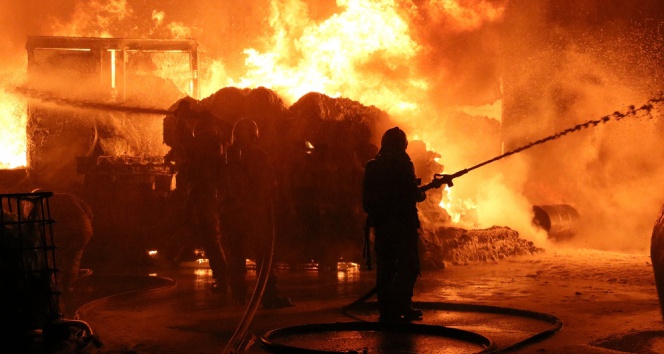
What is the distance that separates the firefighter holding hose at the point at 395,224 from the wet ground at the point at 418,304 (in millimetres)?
358

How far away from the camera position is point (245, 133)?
31.2 ft

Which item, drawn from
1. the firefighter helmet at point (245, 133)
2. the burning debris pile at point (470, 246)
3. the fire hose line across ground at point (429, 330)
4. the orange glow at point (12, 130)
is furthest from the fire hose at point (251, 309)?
the orange glow at point (12, 130)

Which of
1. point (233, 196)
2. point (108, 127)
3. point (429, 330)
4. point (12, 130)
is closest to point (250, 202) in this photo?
point (233, 196)

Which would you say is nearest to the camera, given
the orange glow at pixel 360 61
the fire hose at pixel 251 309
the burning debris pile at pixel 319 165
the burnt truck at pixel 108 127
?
the fire hose at pixel 251 309

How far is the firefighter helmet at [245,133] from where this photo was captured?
9.49 m

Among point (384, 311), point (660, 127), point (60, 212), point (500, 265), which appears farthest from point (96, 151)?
point (660, 127)

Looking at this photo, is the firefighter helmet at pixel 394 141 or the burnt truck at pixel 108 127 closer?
the firefighter helmet at pixel 394 141

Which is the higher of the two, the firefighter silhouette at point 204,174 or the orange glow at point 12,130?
the orange glow at point 12,130

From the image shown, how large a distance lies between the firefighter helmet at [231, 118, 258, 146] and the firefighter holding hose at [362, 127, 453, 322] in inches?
73.1

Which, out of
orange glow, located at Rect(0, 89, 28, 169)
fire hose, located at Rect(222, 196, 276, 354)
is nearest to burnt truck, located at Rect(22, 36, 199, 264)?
orange glow, located at Rect(0, 89, 28, 169)

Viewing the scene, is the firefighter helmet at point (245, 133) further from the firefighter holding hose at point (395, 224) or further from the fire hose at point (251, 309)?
the firefighter holding hose at point (395, 224)

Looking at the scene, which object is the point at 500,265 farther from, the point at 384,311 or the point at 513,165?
the point at 513,165

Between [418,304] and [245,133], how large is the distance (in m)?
3.24

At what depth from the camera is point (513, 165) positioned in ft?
77.6
